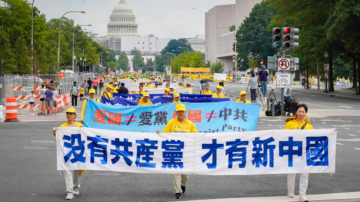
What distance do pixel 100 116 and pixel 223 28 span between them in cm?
13741

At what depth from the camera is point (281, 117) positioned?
77.1ft

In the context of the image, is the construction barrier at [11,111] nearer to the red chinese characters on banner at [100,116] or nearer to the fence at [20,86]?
the fence at [20,86]

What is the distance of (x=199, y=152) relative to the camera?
8.32 metres

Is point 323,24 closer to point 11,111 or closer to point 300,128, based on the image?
point 11,111

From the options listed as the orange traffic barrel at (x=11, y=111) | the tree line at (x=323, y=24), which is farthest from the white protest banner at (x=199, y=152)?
the tree line at (x=323, y=24)

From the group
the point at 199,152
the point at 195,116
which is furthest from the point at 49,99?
the point at 199,152

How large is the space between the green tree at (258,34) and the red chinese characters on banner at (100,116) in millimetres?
80743

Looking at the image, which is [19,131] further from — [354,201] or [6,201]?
[354,201]

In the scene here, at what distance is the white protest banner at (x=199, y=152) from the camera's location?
834 centimetres

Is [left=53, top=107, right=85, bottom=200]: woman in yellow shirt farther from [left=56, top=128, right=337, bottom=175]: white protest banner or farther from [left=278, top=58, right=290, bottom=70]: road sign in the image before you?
[left=278, top=58, right=290, bottom=70]: road sign

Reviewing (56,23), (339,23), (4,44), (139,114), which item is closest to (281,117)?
(139,114)

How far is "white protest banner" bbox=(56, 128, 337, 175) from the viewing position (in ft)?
27.4

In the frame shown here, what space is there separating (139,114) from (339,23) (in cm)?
2572

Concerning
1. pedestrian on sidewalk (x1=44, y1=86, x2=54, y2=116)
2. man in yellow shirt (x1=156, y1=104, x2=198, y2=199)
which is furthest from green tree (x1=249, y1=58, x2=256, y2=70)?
man in yellow shirt (x1=156, y1=104, x2=198, y2=199)
